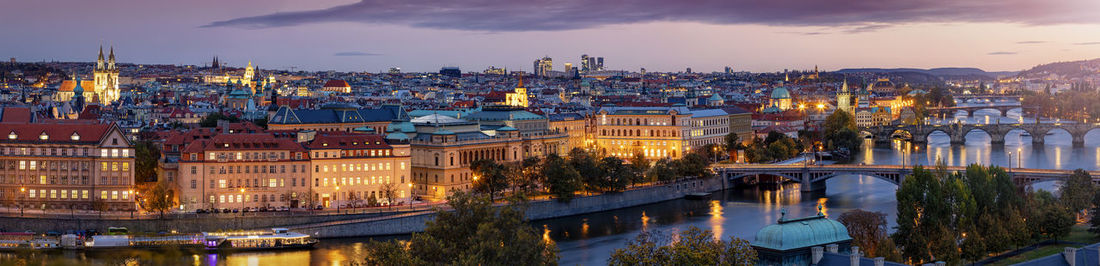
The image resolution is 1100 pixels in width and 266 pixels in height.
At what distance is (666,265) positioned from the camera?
24.4m

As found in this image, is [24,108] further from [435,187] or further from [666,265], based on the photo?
[666,265]

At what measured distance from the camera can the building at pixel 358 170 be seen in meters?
52.9

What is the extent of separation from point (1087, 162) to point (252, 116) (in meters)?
62.9

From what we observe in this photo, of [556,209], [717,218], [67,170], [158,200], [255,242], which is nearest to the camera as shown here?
[255,242]

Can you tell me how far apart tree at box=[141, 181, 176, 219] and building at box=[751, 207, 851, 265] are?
1191 inches

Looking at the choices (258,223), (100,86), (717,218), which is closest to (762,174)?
(717,218)

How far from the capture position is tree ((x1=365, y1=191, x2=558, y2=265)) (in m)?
24.9

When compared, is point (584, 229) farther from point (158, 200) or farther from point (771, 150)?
point (771, 150)

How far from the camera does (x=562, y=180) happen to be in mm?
54719

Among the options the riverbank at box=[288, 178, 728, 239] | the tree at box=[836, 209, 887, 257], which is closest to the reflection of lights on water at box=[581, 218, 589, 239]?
the riverbank at box=[288, 178, 728, 239]

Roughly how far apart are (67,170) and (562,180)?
21474mm

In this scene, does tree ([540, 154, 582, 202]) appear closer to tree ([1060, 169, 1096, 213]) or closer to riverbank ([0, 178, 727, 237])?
riverbank ([0, 178, 727, 237])

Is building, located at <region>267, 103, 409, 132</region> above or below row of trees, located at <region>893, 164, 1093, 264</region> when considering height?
above

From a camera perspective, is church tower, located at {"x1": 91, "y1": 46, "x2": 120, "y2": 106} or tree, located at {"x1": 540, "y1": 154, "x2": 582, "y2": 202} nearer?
tree, located at {"x1": 540, "y1": 154, "x2": 582, "y2": 202}
